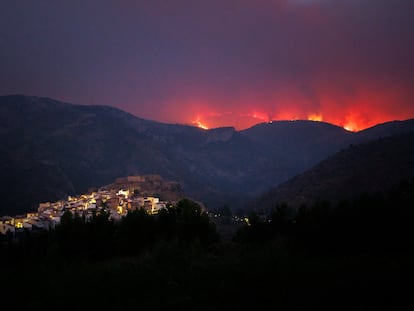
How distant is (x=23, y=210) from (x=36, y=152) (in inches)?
2312

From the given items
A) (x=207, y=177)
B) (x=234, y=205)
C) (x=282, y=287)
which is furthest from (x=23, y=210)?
(x=207, y=177)

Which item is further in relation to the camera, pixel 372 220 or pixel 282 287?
pixel 372 220

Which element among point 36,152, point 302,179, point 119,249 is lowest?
point 119,249

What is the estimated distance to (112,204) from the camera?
75.1 m

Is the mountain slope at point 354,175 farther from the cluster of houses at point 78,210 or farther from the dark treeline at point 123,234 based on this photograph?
the dark treeline at point 123,234

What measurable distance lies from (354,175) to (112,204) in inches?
2081

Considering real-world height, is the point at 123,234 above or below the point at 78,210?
below

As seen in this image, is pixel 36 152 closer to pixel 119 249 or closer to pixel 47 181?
pixel 47 181

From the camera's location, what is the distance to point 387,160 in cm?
7556

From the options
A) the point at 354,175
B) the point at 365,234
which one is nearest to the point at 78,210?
the point at 354,175

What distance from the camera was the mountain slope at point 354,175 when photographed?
6550cm

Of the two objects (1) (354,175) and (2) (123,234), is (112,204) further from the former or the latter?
(1) (354,175)

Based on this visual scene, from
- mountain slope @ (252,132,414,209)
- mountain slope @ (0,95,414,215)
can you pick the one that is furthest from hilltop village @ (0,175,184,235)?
mountain slope @ (252,132,414,209)

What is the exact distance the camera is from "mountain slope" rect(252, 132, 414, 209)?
215 feet
